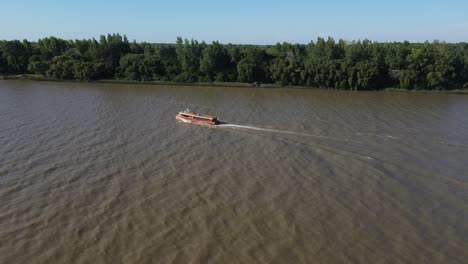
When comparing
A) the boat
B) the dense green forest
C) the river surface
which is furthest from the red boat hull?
the dense green forest

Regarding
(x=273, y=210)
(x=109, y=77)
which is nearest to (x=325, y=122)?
(x=273, y=210)

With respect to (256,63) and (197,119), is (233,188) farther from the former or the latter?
(256,63)

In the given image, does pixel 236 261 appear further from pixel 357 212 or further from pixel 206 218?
pixel 357 212

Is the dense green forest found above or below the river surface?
above

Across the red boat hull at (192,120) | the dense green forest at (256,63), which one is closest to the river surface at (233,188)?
the red boat hull at (192,120)

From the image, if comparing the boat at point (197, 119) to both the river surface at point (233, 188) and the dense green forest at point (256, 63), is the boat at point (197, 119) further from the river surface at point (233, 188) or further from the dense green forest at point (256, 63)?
the dense green forest at point (256, 63)

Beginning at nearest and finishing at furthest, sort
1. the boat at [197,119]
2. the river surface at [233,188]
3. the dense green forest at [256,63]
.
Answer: the river surface at [233,188]
the boat at [197,119]
the dense green forest at [256,63]

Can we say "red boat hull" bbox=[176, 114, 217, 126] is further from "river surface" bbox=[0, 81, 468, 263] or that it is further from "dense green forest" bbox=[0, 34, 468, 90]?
"dense green forest" bbox=[0, 34, 468, 90]
